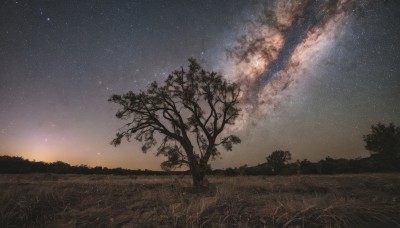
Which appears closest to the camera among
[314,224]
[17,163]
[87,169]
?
[314,224]

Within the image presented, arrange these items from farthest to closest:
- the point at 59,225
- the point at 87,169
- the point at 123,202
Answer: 1. the point at 87,169
2. the point at 123,202
3. the point at 59,225

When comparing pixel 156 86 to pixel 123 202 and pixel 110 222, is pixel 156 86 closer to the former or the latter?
pixel 123 202

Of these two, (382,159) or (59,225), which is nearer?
(59,225)

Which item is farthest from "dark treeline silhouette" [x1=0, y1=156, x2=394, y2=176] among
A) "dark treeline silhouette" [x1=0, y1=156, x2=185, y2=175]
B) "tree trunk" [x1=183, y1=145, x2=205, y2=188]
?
"tree trunk" [x1=183, y1=145, x2=205, y2=188]

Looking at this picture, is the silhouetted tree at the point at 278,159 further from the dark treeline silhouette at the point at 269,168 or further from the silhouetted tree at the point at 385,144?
the silhouetted tree at the point at 385,144

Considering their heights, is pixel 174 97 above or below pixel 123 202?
above

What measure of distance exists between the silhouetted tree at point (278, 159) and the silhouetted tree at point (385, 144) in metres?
13.7

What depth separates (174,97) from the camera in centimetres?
2011

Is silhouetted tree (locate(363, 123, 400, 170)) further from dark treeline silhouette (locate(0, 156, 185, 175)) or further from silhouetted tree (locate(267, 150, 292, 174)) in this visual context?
dark treeline silhouette (locate(0, 156, 185, 175))

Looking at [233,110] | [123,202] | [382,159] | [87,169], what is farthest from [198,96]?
[382,159]

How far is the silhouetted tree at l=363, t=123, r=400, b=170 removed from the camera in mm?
37938

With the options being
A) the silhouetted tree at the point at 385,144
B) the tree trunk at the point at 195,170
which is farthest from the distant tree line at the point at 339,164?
the tree trunk at the point at 195,170

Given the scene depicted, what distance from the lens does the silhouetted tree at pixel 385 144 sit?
124ft

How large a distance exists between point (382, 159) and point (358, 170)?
449cm
